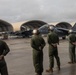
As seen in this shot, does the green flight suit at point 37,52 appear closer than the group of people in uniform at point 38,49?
No

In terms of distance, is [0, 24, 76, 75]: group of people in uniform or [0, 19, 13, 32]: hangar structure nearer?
[0, 24, 76, 75]: group of people in uniform

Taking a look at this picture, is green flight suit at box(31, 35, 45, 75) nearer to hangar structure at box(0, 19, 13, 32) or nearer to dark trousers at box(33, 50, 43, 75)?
dark trousers at box(33, 50, 43, 75)

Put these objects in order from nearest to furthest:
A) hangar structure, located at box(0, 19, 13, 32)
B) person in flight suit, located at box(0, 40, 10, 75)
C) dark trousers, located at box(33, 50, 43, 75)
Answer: person in flight suit, located at box(0, 40, 10, 75)
dark trousers, located at box(33, 50, 43, 75)
hangar structure, located at box(0, 19, 13, 32)

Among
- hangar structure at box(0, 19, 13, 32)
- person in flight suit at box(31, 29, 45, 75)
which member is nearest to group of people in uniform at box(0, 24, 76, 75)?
person in flight suit at box(31, 29, 45, 75)

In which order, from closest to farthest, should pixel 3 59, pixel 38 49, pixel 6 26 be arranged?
pixel 3 59, pixel 38 49, pixel 6 26

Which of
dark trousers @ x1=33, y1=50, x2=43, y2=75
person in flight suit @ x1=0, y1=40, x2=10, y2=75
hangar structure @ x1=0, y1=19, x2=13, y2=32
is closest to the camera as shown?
person in flight suit @ x1=0, y1=40, x2=10, y2=75

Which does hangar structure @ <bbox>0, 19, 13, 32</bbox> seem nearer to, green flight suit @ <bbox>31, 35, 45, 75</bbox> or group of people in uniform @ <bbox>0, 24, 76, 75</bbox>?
group of people in uniform @ <bbox>0, 24, 76, 75</bbox>

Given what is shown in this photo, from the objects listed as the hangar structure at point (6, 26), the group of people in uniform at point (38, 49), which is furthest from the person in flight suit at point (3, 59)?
the hangar structure at point (6, 26)

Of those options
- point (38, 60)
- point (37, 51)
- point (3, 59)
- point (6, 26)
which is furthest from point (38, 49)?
point (6, 26)

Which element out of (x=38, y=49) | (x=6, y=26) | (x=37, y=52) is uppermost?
(x=38, y=49)

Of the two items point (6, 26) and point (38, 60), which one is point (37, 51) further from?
point (6, 26)

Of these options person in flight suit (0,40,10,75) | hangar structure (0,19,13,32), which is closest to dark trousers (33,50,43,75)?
person in flight suit (0,40,10,75)

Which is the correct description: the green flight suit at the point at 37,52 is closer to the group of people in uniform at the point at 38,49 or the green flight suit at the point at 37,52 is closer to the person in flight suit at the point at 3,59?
the group of people in uniform at the point at 38,49

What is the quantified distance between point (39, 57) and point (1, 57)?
97.9 inches
